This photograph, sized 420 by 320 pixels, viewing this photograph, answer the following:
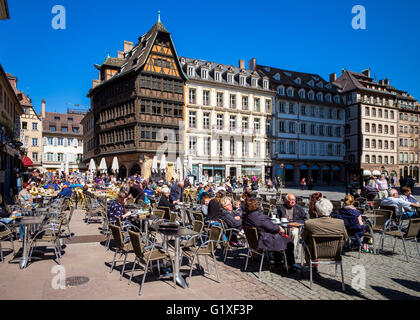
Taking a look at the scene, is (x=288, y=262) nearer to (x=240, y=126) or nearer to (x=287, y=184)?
(x=240, y=126)

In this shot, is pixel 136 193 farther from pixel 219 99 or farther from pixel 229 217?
pixel 219 99

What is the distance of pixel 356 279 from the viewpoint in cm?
543

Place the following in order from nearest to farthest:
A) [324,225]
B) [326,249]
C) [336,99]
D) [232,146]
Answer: [326,249] < [324,225] < [232,146] < [336,99]

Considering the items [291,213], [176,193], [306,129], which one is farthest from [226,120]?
[291,213]

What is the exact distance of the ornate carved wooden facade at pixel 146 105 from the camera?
31875 mm

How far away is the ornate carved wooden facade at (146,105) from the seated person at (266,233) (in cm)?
2643

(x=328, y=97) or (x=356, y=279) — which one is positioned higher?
(x=328, y=97)

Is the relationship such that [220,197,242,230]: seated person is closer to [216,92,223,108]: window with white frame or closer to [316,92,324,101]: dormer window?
[216,92,223,108]: window with white frame

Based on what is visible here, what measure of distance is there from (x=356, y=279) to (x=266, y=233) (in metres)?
1.73

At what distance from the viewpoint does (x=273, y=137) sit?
4316 cm

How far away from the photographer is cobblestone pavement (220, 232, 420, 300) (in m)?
4.77

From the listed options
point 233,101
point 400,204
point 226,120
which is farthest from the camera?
point 233,101
